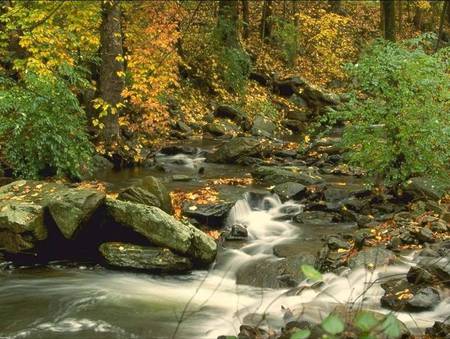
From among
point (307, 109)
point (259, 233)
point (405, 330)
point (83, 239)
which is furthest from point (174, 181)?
point (307, 109)

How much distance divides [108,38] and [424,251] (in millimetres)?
8406

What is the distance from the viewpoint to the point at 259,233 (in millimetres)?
9305

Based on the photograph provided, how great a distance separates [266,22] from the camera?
26.3m

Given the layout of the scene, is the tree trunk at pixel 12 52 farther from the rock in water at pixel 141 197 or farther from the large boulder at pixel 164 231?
the large boulder at pixel 164 231

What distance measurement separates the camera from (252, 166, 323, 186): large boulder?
11.7m

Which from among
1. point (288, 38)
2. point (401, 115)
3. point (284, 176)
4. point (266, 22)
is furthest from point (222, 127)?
point (266, 22)

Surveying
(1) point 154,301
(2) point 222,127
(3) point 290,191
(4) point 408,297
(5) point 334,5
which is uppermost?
(5) point 334,5

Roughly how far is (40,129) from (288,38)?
15.9 metres

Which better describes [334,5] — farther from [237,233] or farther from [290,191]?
[237,233]

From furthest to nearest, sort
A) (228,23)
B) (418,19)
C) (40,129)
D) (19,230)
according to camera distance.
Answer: (418,19) < (228,23) < (40,129) < (19,230)

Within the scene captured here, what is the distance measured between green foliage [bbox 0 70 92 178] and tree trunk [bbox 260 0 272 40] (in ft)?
51.5

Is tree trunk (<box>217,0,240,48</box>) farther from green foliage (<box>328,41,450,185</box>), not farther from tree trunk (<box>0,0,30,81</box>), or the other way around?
green foliage (<box>328,41,450,185</box>)

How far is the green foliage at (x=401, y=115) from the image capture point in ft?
30.0

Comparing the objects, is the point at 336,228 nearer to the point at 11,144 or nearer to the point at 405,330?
the point at 405,330
